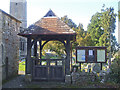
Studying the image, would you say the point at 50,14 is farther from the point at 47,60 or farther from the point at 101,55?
the point at 101,55

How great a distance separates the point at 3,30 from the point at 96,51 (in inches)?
246

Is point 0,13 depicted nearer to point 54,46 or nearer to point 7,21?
point 7,21

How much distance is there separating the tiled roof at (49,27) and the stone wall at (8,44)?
1680 mm

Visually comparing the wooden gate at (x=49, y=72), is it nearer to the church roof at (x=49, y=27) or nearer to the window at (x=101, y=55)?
the church roof at (x=49, y=27)

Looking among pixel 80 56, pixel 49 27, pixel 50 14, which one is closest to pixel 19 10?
pixel 50 14

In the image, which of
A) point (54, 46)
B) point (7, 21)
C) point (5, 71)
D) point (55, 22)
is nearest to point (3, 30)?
point (7, 21)

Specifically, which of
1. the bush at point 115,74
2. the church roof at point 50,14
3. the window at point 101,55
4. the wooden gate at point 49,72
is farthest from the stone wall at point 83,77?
the church roof at point 50,14

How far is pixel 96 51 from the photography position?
9625mm

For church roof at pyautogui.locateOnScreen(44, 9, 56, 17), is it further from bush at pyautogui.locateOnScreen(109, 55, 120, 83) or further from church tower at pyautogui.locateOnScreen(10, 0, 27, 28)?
church tower at pyautogui.locateOnScreen(10, 0, 27, 28)

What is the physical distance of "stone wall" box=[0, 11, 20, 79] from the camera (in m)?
8.51

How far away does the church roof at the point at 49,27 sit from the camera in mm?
7719

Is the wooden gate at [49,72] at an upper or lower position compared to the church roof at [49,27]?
lower

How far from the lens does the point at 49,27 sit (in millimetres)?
8266

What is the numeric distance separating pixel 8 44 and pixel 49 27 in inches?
127
